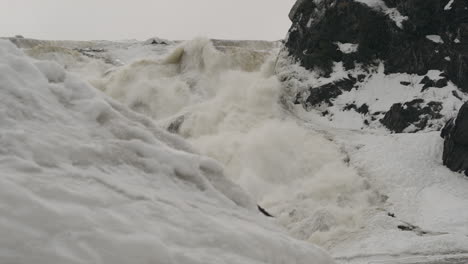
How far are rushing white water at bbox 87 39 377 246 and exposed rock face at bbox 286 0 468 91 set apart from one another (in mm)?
2187

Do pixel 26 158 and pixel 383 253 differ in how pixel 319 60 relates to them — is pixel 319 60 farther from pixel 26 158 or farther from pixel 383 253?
pixel 26 158

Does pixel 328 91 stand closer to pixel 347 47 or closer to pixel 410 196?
pixel 347 47

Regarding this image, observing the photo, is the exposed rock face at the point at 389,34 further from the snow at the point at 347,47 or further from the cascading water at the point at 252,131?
the cascading water at the point at 252,131

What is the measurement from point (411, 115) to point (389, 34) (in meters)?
4.34

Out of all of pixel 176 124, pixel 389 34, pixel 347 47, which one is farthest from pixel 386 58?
pixel 176 124

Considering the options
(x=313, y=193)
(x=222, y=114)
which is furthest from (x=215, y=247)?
(x=222, y=114)

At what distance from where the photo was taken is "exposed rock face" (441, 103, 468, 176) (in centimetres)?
1302

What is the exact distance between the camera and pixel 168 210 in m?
3.02

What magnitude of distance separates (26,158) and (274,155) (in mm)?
12589

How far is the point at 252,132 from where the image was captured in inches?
667

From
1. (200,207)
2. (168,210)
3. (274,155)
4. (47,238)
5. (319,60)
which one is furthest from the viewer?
(319,60)

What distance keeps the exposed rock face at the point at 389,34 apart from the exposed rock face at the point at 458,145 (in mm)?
4016

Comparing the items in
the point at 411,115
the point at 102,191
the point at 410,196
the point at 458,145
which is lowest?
the point at 410,196

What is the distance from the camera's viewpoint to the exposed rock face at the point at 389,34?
17844 millimetres
